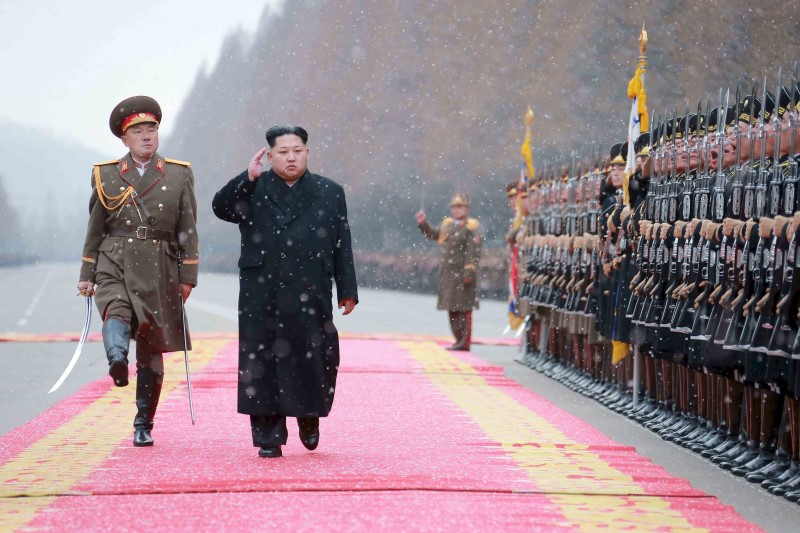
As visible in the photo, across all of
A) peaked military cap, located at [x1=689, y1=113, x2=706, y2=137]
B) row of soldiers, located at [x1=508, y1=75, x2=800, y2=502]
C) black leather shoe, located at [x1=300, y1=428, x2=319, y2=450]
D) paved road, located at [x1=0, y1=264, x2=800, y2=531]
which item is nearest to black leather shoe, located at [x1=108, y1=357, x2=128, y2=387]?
black leather shoe, located at [x1=300, y1=428, x2=319, y2=450]

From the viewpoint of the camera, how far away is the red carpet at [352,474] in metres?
6.32

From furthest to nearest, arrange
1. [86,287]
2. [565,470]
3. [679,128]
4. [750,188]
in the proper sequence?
[679,128] → [86,287] → [750,188] → [565,470]

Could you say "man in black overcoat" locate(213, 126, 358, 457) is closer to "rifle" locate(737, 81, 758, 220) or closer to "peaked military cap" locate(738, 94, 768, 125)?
"rifle" locate(737, 81, 758, 220)

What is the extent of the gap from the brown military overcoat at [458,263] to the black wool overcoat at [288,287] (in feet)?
29.8

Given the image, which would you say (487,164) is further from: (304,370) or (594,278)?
(304,370)

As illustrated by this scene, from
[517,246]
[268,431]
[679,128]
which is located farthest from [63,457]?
[517,246]

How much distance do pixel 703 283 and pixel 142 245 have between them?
10.4ft

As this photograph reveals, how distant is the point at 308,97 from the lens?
8450 centimetres

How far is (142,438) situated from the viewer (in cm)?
862

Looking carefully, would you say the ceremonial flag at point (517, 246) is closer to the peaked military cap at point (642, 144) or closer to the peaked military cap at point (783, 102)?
the peaked military cap at point (642, 144)

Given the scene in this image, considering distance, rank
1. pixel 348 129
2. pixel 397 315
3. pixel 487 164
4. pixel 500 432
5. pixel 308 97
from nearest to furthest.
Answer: pixel 500 432
pixel 397 315
pixel 487 164
pixel 348 129
pixel 308 97

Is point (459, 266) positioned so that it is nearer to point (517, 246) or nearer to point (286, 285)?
point (517, 246)

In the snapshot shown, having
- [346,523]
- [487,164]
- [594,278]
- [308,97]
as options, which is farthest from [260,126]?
[346,523]

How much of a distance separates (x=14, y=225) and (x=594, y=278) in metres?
117
